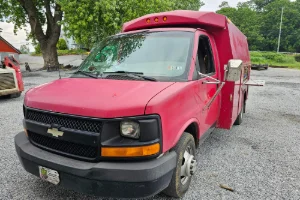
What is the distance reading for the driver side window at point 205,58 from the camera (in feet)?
11.1

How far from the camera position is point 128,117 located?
215 cm

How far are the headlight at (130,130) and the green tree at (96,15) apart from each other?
1234cm

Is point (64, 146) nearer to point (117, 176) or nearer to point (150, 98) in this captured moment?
point (117, 176)

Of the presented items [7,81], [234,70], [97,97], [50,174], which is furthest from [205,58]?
[7,81]

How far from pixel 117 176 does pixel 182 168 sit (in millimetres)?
990

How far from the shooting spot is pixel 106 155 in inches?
87.4

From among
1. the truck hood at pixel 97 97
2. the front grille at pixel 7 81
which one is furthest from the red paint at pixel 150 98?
the front grille at pixel 7 81

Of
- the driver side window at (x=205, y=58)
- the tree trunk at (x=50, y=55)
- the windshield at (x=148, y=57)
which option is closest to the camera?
the windshield at (x=148, y=57)

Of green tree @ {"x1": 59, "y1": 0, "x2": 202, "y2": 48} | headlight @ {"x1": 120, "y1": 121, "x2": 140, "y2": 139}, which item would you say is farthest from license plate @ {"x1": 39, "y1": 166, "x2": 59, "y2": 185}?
green tree @ {"x1": 59, "y1": 0, "x2": 202, "y2": 48}

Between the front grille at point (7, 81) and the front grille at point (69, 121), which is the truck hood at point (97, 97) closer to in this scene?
the front grille at point (69, 121)

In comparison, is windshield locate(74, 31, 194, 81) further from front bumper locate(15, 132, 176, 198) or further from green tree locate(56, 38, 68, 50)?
green tree locate(56, 38, 68, 50)

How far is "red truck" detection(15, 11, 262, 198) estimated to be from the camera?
2.18 metres

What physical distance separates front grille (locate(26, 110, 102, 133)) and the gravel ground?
1.04 m

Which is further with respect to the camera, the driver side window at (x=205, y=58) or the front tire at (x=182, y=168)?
the driver side window at (x=205, y=58)
